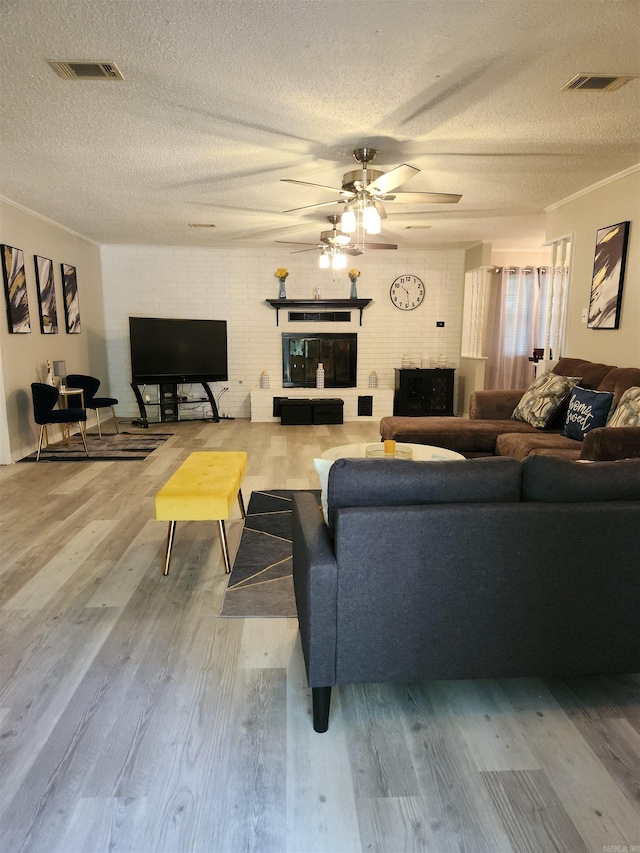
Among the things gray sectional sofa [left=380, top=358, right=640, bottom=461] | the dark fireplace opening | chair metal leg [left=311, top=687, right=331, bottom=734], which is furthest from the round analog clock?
chair metal leg [left=311, top=687, right=331, bottom=734]

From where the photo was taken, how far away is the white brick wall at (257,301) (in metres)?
7.80

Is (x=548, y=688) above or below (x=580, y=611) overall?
below

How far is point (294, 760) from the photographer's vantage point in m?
1.60

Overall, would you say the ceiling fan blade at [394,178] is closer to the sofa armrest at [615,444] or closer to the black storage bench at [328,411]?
the sofa armrest at [615,444]

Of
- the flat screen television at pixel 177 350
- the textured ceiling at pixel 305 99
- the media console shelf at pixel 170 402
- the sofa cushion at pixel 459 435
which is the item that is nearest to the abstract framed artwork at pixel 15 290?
the textured ceiling at pixel 305 99

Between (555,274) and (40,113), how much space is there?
4.76 m

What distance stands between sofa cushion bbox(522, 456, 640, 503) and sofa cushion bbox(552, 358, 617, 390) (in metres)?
2.72

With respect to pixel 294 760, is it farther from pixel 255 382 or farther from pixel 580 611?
pixel 255 382

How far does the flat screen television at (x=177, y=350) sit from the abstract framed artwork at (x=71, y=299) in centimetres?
67

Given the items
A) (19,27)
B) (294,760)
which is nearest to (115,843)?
(294,760)

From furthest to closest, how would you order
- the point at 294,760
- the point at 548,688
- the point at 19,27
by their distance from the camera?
the point at 19,27 → the point at 548,688 → the point at 294,760


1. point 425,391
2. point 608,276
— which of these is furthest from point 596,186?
point 425,391

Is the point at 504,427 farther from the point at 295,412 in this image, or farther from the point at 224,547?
the point at 295,412

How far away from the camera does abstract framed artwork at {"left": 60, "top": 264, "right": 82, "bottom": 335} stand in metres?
6.43
